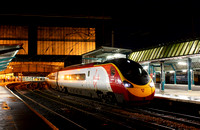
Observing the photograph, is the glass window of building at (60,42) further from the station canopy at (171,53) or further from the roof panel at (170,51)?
the roof panel at (170,51)

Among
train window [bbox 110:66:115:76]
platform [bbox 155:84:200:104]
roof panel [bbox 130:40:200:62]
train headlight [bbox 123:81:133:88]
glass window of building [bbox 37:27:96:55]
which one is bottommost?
platform [bbox 155:84:200:104]

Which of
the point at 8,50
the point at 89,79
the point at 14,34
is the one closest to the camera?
the point at 8,50

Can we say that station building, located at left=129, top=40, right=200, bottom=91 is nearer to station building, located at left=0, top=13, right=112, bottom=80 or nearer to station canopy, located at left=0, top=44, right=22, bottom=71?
station canopy, located at left=0, top=44, right=22, bottom=71

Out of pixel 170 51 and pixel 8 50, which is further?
pixel 170 51

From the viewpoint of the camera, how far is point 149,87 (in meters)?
12.1

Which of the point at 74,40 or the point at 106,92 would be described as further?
the point at 74,40

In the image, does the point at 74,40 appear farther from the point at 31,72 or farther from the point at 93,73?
the point at 93,73

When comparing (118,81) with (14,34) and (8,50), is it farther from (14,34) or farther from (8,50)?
(14,34)

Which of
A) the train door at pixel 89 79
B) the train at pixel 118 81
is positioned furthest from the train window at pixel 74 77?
the train door at pixel 89 79

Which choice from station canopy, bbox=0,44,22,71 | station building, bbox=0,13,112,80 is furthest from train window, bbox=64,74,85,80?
station building, bbox=0,13,112,80

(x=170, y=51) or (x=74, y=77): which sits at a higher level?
(x=170, y=51)

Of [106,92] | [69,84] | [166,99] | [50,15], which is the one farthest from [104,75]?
[50,15]

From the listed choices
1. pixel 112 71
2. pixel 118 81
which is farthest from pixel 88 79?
pixel 118 81

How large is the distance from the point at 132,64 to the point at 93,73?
377cm
